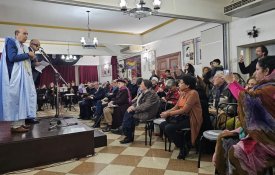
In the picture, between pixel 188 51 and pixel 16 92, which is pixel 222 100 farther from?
pixel 188 51

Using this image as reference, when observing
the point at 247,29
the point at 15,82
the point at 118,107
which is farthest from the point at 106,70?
the point at 15,82

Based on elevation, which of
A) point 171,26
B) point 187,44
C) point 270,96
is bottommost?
point 270,96

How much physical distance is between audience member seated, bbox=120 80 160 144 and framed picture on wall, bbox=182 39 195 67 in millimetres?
3230

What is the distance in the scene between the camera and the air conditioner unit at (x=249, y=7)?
3.93 m

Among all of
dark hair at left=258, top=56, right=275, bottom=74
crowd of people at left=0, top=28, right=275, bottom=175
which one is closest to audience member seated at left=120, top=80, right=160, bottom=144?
crowd of people at left=0, top=28, right=275, bottom=175

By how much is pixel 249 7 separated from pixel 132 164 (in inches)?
143

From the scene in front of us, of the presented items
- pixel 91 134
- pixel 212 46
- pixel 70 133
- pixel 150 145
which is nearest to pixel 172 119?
pixel 150 145

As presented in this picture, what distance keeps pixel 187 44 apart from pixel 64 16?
3.68 m

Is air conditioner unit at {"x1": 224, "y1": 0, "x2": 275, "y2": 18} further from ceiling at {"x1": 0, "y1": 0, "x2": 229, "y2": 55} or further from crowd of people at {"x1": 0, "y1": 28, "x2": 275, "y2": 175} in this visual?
→ crowd of people at {"x1": 0, "y1": 28, "x2": 275, "y2": 175}

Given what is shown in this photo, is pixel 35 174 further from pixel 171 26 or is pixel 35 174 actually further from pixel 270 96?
pixel 171 26

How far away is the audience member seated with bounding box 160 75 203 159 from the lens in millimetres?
2648

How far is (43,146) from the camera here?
256cm

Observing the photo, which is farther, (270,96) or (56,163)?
(56,163)

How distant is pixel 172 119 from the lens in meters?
2.87
